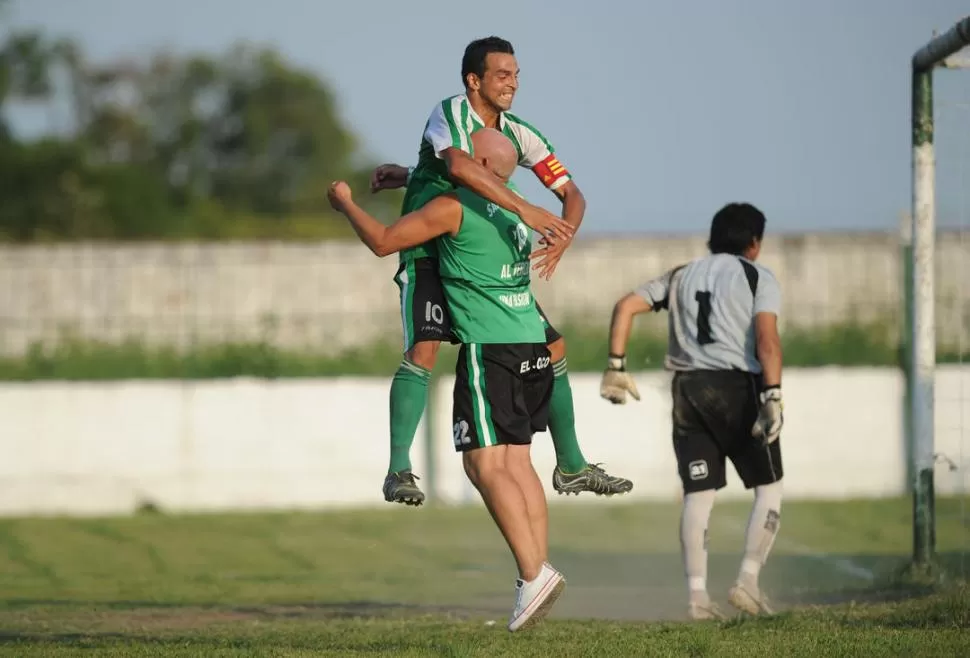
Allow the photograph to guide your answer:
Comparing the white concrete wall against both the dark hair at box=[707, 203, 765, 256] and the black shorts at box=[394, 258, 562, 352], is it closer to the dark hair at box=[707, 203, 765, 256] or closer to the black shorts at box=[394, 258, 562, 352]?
the dark hair at box=[707, 203, 765, 256]

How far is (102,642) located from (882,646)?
10.3 feet

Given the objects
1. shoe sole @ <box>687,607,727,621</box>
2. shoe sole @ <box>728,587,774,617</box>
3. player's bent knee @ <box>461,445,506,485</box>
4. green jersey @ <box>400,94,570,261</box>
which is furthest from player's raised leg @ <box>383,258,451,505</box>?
shoe sole @ <box>728,587,774,617</box>

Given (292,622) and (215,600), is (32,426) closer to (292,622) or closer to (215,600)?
(215,600)

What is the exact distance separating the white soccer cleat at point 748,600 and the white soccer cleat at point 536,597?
6.17 feet

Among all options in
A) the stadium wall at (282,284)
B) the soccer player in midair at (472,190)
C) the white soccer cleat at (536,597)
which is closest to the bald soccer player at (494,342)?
the white soccer cleat at (536,597)

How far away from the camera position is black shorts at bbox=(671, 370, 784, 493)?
29.0 ft

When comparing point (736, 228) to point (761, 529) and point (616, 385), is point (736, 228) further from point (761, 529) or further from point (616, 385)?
point (761, 529)

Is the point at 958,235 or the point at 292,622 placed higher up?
the point at 958,235

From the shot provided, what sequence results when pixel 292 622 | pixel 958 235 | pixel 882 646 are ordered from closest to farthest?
pixel 882 646 < pixel 292 622 < pixel 958 235

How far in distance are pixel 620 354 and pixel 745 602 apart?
1412 millimetres

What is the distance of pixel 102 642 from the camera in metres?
6.96

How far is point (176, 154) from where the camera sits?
61.4m

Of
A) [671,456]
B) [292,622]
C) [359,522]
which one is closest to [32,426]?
[359,522]

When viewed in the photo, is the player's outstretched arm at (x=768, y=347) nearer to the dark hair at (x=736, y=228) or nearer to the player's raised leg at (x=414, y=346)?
the dark hair at (x=736, y=228)
